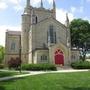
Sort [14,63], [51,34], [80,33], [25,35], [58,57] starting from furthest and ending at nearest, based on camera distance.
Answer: [80,33] < [25,35] < [51,34] < [58,57] < [14,63]

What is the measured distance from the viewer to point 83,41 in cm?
6631

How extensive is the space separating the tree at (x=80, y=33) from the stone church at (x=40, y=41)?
914 cm

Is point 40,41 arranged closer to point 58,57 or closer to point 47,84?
point 58,57

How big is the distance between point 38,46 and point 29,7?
46.0 ft

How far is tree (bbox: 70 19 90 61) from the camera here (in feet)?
218

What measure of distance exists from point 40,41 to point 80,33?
16.2 meters

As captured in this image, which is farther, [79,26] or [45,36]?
[79,26]

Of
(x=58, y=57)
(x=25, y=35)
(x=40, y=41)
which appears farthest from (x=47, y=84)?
(x=25, y=35)

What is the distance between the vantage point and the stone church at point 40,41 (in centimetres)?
5238

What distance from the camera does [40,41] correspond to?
183 feet

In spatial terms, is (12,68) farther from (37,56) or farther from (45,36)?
(45,36)

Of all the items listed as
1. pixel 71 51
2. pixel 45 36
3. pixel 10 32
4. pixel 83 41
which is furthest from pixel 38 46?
pixel 83 41

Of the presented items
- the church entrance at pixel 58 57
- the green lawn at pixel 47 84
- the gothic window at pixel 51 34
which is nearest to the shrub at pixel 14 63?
the church entrance at pixel 58 57

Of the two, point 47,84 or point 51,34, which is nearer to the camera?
point 47,84
